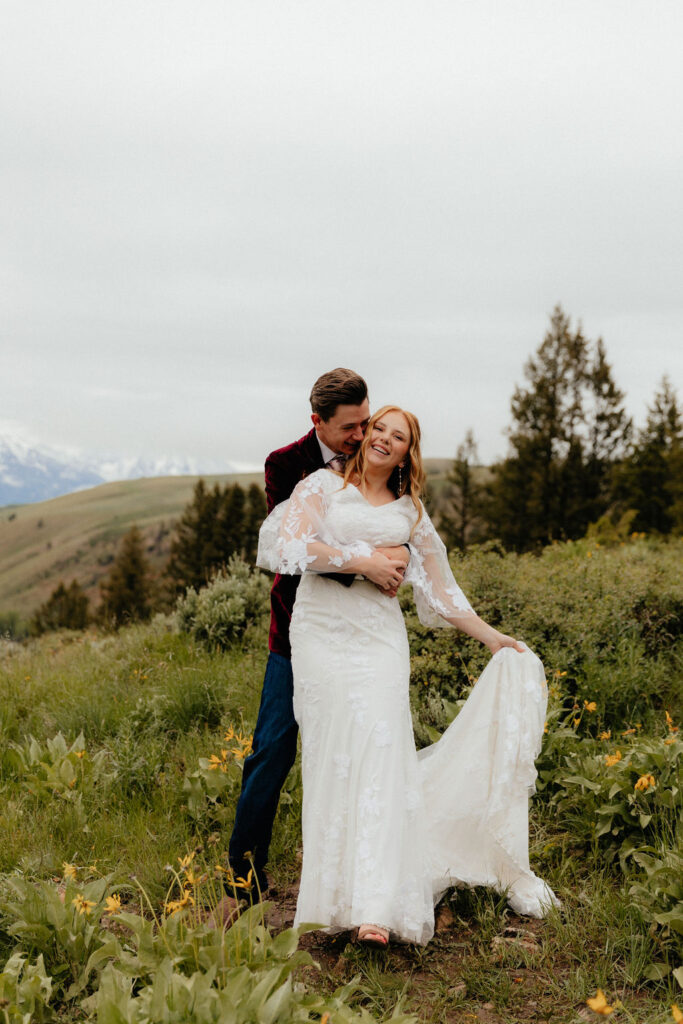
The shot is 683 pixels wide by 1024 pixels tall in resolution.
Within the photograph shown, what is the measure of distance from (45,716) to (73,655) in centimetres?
263

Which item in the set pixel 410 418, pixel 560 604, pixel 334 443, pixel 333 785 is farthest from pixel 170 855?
pixel 560 604

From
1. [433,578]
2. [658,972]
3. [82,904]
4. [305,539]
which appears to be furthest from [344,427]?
[658,972]

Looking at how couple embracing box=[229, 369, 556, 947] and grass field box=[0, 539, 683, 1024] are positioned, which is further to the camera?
couple embracing box=[229, 369, 556, 947]

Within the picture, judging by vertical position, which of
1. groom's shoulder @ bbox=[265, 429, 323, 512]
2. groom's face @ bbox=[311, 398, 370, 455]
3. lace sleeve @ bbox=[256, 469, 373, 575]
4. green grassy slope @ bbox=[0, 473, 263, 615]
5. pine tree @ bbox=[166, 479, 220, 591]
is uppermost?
groom's face @ bbox=[311, 398, 370, 455]

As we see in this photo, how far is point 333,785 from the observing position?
3.56 m

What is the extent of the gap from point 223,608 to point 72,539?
16295cm

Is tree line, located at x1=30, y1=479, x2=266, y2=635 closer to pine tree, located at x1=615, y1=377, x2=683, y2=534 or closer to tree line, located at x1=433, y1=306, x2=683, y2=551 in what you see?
tree line, located at x1=433, y1=306, x2=683, y2=551

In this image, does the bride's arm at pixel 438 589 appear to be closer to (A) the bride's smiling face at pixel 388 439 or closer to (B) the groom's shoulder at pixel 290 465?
(A) the bride's smiling face at pixel 388 439

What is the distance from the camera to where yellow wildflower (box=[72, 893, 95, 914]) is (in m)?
3.28

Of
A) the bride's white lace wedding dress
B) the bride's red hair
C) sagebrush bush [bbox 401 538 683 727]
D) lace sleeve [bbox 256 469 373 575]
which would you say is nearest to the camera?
the bride's white lace wedding dress

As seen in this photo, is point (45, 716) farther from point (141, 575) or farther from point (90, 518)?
point (90, 518)

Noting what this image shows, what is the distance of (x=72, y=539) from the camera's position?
533 feet

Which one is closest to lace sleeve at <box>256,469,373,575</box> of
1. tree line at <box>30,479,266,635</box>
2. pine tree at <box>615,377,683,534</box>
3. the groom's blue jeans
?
the groom's blue jeans

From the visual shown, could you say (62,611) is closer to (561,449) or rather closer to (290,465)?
(561,449)
